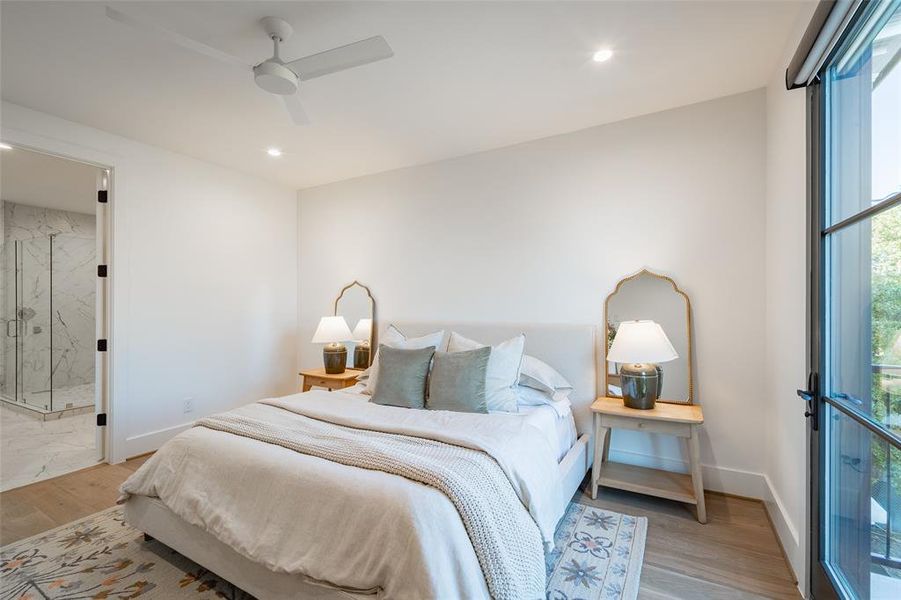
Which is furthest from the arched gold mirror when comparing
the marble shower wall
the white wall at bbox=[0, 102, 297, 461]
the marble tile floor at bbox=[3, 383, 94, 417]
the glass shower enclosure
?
the marble shower wall

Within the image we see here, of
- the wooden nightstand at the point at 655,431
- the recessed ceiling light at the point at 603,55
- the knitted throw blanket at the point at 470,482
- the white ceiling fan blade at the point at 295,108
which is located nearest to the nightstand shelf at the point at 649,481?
the wooden nightstand at the point at 655,431

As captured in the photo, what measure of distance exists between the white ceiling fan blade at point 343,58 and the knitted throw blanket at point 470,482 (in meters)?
1.76

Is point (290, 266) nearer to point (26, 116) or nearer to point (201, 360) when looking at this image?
point (201, 360)

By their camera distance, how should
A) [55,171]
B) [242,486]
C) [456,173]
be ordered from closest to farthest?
[242,486], [456,173], [55,171]

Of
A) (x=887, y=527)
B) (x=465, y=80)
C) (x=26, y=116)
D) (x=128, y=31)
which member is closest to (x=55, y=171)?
(x=26, y=116)

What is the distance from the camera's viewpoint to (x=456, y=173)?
12.6ft

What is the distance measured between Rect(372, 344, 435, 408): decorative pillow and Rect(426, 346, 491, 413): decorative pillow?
8 centimetres

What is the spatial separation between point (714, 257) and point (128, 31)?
12.2 feet

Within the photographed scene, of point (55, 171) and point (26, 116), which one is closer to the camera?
point (26, 116)

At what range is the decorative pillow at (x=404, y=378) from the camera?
278cm

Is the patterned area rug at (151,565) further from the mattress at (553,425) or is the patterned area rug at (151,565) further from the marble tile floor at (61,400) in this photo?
the marble tile floor at (61,400)

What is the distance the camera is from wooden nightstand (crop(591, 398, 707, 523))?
246 centimetres

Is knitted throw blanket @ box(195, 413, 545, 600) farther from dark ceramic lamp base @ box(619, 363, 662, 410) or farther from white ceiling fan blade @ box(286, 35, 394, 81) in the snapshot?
white ceiling fan blade @ box(286, 35, 394, 81)

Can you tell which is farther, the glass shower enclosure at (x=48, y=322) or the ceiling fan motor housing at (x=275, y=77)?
the glass shower enclosure at (x=48, y=322)
